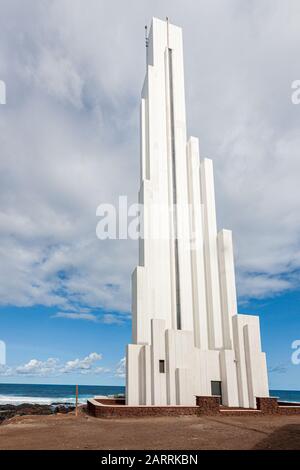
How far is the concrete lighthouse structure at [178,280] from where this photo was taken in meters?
20.8

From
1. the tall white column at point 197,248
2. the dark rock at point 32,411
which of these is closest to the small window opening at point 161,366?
the tall white column at point 197,248

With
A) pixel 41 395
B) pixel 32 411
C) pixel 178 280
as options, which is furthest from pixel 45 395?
pixel 178 280

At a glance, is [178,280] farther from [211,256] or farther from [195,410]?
[195,410]

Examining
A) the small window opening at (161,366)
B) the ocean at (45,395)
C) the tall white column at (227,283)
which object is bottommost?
the ocean at (45,395)

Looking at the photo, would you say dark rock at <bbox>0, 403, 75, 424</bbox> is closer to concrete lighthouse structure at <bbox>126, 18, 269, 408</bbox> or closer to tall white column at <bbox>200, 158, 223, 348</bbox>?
concrete lighthouse structure at <bbox>126, 18, 269, 408</bbox>

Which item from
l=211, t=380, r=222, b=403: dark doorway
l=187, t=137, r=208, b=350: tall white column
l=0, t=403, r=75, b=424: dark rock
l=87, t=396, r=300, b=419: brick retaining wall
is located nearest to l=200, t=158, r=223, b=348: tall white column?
l=187, t=137, r=208, b=350: tall white column

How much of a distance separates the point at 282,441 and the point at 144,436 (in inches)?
161

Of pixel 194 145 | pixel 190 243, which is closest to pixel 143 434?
pixel 190 243

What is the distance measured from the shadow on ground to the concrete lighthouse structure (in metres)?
7.88

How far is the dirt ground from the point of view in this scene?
10.3 m

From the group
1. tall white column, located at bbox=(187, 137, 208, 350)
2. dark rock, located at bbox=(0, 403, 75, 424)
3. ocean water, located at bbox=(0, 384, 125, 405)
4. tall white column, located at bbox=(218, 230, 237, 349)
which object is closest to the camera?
tall white column, located at bbox=(218, 230, 237, 349)

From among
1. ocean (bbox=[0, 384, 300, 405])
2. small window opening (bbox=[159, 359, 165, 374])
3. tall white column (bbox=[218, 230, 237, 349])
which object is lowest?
ocean (bbox=[0, 384, 300, 405])

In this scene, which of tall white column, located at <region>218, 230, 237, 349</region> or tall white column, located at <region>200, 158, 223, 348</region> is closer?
tall white column, located at <region>218, 230, 237, 349</region>

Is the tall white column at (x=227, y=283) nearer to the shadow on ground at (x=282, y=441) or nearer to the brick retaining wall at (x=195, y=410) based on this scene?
the brick retaining wall at (x=195, y=410)
